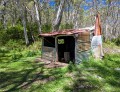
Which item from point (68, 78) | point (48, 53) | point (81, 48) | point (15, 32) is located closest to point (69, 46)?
point (48, 53)

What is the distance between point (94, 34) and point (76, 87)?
20.6 feet

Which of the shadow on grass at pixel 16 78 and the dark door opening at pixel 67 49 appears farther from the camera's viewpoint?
the dark door opening at pixel 67 49

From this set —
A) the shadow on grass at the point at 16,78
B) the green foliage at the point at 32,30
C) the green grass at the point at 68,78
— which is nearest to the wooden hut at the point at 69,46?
the green grass at the point at 68,78

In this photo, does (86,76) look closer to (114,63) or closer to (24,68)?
(114,63)

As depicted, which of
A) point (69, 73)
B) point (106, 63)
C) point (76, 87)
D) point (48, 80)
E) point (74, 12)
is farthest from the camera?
point (74, 12)

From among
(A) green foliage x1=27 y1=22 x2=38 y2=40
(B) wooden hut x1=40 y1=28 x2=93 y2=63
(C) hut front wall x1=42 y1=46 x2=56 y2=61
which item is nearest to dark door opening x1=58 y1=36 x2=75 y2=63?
(B) wooden hut x1=40 y1=28 x2=93 y2=63

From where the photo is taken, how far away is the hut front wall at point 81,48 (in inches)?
590

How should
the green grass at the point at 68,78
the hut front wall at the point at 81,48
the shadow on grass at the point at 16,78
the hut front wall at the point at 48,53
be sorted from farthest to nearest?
1. the hut front wall at the point at 48,53
2. the hut front wall at the point at 81,48
3. the shadow on grass at the point at 16,78
4. the green grass at the point at 68,78

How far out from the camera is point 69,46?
19.7 meters

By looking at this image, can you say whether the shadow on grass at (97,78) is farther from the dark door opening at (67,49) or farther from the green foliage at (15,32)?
the green foliage at (15,32)

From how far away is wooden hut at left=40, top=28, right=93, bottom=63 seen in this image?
15023mm

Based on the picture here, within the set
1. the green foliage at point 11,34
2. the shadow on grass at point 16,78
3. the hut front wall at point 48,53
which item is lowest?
the shadow on grass at point 16,78

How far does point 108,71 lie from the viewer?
1241cm

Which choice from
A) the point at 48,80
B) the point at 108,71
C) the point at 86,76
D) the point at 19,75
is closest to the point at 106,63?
the point at 108,71
